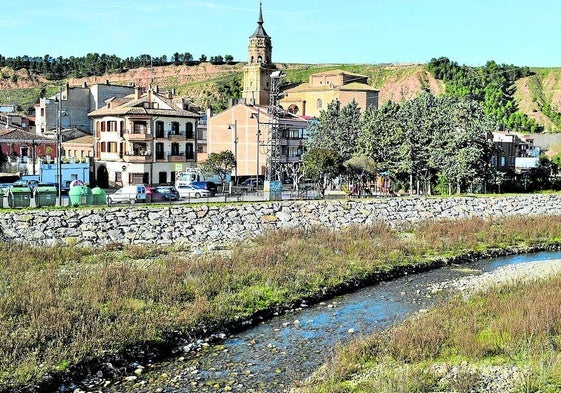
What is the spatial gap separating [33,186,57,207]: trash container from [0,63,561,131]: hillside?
93404mm

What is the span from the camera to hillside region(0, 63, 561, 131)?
455 ft

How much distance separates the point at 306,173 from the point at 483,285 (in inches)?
1162

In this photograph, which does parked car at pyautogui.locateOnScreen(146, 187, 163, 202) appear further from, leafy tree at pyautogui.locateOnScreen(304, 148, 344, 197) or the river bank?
the river bank

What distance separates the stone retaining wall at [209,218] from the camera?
35000 mm

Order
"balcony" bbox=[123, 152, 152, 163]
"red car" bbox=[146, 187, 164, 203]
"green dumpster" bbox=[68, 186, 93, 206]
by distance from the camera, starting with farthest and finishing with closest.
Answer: "balcony" bbox=[123, 152, 152, 163] < "red car" bbox=[146, 187, 164, 203] < "green dumpster" bbox=[68, 186, 93, 206]

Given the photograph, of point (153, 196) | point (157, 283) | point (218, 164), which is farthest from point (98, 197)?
point (157, 283)

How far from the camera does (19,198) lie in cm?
3862

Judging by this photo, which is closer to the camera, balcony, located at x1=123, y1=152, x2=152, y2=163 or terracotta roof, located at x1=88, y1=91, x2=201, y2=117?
balcony, located at x1=123, y1=152, x2=152, y2=163

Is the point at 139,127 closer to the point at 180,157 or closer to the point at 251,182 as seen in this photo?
the point at 180,157

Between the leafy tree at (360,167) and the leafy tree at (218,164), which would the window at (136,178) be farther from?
the leafy tree at (360,167)

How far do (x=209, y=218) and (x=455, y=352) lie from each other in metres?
24.3


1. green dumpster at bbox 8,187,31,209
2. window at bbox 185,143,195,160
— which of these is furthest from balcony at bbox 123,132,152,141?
green dumpster at bbox 8,187,31,209

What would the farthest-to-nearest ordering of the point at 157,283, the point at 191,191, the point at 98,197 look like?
the point at 191,191 → the point at 98,197 → the point at 157,283

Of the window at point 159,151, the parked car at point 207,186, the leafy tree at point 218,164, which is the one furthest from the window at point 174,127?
the parked car at point 207,186
